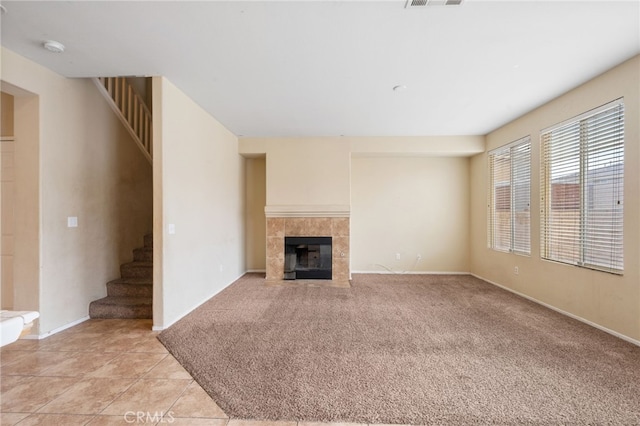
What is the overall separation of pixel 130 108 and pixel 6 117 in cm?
182

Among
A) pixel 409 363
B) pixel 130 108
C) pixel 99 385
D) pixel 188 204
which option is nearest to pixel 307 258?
pixel 188 204

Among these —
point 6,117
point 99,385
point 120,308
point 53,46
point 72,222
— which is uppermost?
point 53,46

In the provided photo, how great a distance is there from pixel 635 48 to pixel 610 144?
2.91ft

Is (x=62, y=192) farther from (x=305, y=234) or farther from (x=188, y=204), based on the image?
(x=305, y=234)

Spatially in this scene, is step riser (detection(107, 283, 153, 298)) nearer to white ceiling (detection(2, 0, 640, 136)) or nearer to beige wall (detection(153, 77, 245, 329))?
beige wall (detection(153, 77, 245, 329))

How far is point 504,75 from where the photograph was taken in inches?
121

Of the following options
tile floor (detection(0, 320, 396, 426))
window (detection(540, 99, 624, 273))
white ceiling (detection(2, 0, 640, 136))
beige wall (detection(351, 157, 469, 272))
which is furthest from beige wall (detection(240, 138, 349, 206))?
tile floor (detection(0, 320, 396, 426))

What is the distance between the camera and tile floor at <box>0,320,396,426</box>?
1.75 metres

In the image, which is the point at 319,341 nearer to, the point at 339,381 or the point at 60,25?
the point at 339,381

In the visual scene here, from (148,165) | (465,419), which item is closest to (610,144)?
(465,419)

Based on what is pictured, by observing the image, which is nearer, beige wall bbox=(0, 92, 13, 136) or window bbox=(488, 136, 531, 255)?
beige wall bbox=(0, 92, 13, 136)

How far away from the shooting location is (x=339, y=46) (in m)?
2.53

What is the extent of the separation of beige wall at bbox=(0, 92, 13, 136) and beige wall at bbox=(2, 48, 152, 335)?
0.87ft
